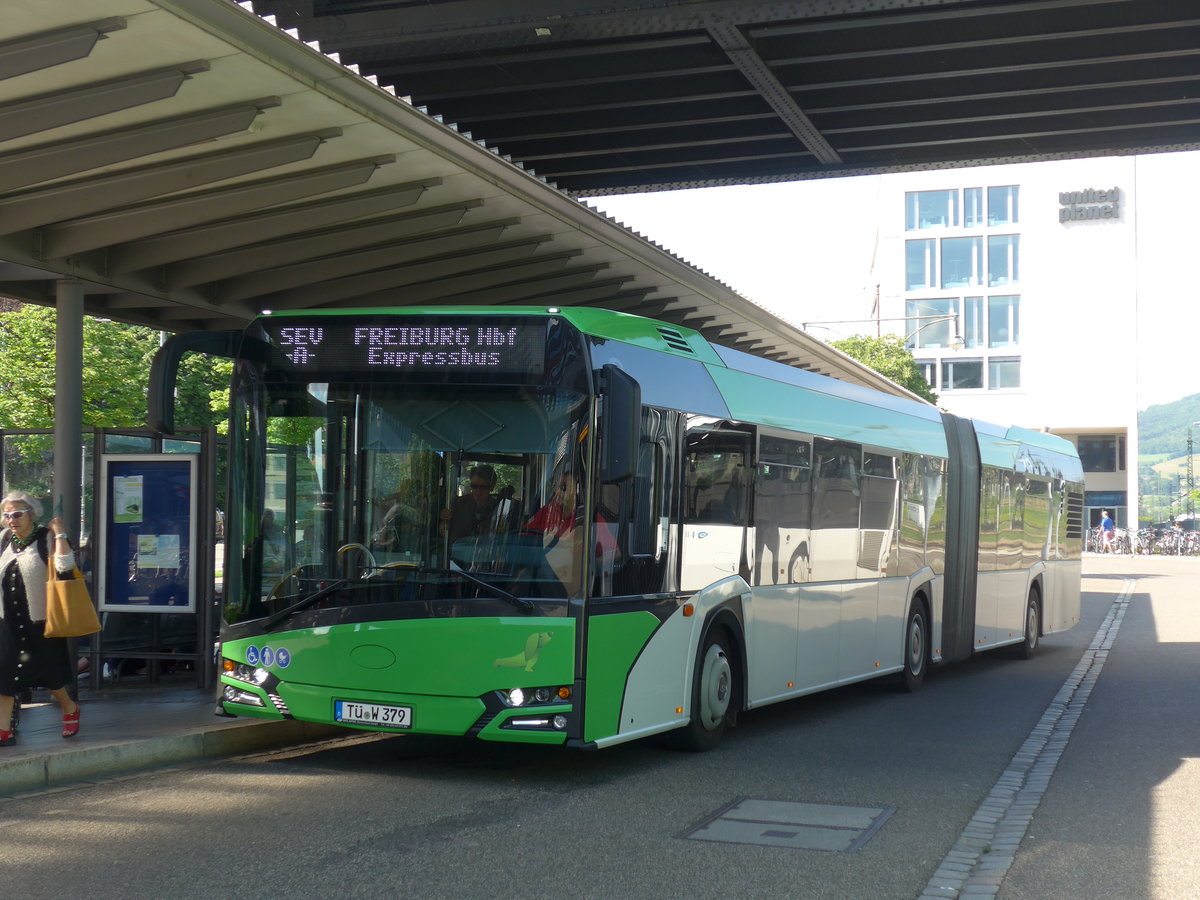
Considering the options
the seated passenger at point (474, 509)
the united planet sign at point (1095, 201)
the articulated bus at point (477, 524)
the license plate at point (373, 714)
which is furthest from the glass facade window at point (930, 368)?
the license plate at point (373, 714)

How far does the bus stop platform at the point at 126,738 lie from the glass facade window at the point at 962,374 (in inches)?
2766

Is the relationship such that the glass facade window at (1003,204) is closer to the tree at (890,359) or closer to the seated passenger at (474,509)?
the tree at (890,359)

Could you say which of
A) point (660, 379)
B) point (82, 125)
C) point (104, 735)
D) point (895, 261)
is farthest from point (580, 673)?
point (895, 261)

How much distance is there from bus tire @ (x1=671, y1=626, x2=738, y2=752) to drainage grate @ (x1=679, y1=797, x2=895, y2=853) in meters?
1.48

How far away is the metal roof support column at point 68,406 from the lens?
38.8ft

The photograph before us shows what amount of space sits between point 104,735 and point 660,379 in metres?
4.41

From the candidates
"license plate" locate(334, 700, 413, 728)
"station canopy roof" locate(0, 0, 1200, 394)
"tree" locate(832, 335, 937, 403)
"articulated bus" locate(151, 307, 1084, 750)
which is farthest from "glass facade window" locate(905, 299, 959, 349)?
"license plate" locate(334, 700, 413, 728)

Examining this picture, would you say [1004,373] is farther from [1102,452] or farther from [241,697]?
[241,697]

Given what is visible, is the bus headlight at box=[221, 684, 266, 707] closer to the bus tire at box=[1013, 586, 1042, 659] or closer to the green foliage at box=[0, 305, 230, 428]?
the bus tire at box=[1013, 586, 1042, 659]

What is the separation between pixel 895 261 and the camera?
78688mm

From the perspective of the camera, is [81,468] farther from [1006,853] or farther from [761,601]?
[1006,853]

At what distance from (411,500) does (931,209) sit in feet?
241

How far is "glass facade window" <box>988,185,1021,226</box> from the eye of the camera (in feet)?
252

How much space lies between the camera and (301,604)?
27.8ft
